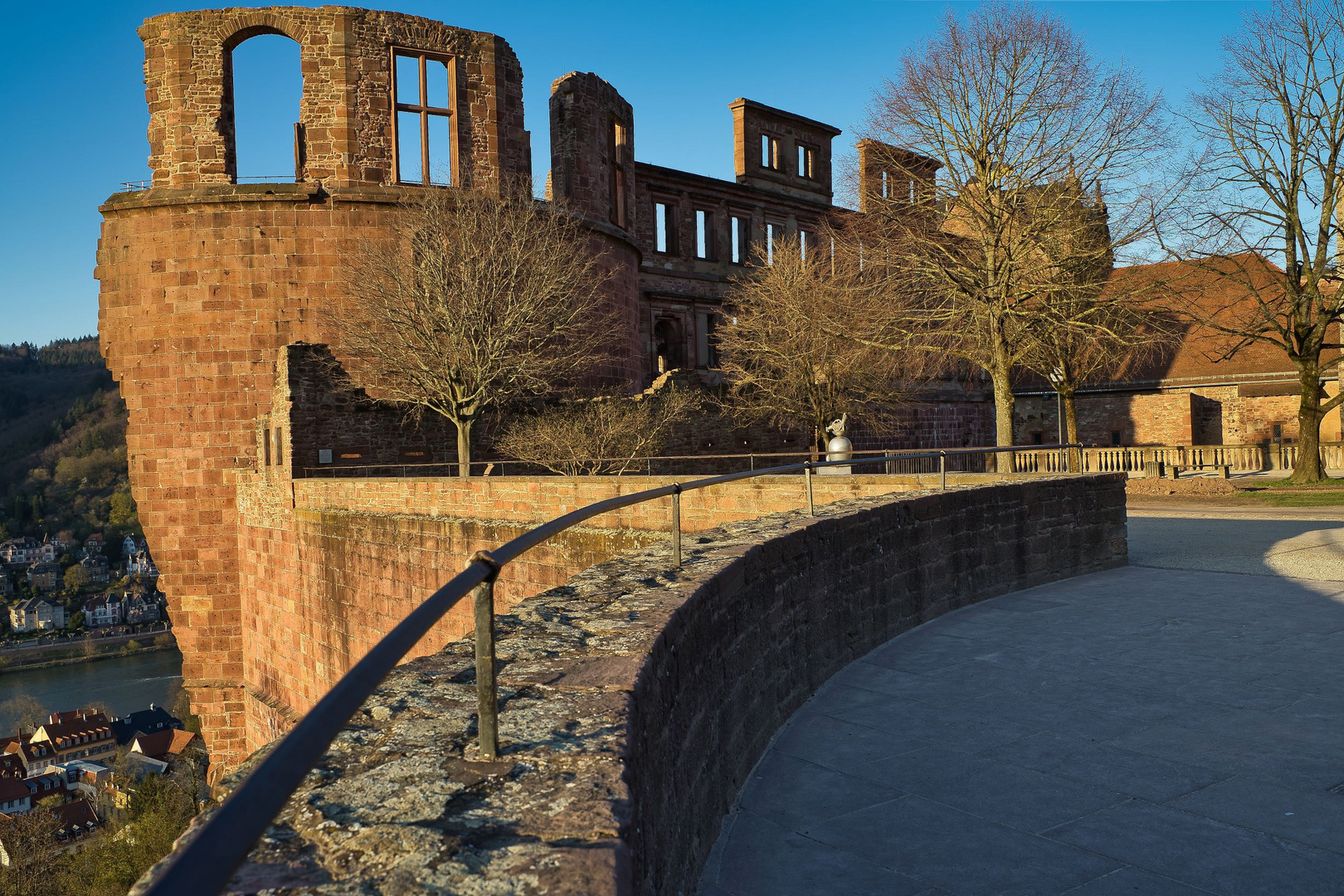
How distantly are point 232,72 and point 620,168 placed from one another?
36.5 feet

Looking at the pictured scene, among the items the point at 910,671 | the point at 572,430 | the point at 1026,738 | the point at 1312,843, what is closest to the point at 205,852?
the point at 1312,843

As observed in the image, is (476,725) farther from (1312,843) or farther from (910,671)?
(910,671)

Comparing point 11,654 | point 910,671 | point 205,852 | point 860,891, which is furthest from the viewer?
point 11,654

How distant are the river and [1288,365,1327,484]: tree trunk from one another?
63.5 m

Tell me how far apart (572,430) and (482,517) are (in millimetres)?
7975

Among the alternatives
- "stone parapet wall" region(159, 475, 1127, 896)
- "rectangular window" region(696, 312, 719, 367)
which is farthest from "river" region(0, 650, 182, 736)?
"stone parapet wall" region(159, 475, 1127, 896)

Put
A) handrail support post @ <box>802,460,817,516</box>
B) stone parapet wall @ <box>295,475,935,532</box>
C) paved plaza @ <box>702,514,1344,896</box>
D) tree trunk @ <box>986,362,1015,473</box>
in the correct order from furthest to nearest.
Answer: tree trunk @ <box>986,362,1015,473</box>, stone parapet wall @ <box>295,475,935,532</box>, handrail support post @ <box>802,460,817,516</box>, paved plaza @ <box>702,514,1344,896</box>

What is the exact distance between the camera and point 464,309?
21047 millimetres

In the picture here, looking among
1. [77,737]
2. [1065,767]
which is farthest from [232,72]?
[77,737]

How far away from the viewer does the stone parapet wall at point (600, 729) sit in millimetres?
1970

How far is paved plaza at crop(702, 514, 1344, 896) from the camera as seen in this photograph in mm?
3508

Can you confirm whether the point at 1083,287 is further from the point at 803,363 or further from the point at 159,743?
the point at 159,743

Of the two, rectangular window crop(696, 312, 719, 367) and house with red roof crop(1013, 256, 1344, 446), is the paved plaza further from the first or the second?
house with red roof crop(1013, 256, 1344, 446)

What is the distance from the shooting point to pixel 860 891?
3.42 metres
